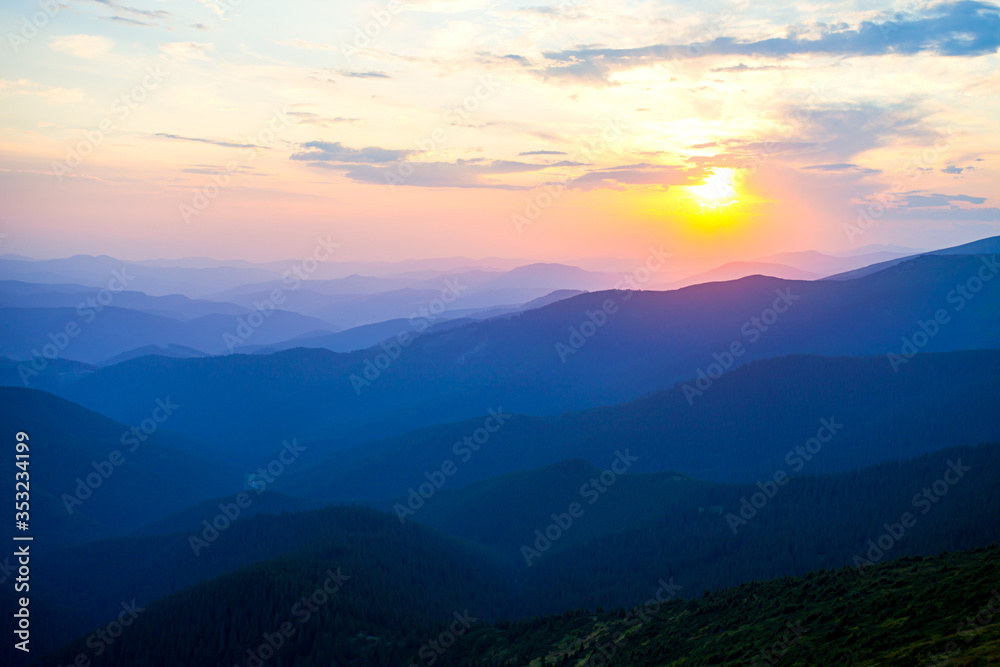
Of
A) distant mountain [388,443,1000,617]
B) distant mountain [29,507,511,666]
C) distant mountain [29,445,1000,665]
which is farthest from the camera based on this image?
distant mountain [388,443,1000,617]

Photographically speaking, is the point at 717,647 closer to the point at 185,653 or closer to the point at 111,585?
the point at 185,653

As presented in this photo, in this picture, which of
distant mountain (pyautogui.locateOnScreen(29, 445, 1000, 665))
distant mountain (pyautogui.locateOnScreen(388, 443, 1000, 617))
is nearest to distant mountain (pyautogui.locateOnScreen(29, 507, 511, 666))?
distant mountain (pyautogui.locateOnScreen(29, 445, 1000, 665))

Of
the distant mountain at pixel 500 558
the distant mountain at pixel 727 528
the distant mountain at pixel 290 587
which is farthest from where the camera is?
the distant mountain at pixel 727 528

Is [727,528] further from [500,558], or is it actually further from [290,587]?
[290,587]

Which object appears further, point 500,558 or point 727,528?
point 500,558

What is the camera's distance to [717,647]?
60969mm

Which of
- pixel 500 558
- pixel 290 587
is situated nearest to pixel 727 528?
pixel 500 558

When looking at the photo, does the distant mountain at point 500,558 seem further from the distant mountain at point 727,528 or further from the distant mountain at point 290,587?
the distant mountain at point 727,528

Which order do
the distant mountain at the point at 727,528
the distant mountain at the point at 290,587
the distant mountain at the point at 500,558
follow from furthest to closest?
1. the distant mountain at the point at 727,528
2. the distant mountain at the point at 500,558
3. the distant mountain at the point at 290,587

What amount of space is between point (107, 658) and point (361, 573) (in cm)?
4136

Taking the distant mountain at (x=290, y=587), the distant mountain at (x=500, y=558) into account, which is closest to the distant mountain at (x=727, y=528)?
the distant mountain at (x=500, y=558)

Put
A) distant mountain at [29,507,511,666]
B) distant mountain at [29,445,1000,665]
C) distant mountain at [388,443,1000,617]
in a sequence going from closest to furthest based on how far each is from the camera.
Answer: distant mountain at [29,507,511,666], distant mountain at [29,445,1000,665], distant mountain at [388,443,1000,617]

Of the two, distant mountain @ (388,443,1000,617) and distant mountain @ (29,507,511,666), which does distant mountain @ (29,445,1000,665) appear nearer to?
distant mountain @ (29,507,511,666)

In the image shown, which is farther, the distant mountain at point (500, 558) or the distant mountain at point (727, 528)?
the distant mountain at point (727, 528)
